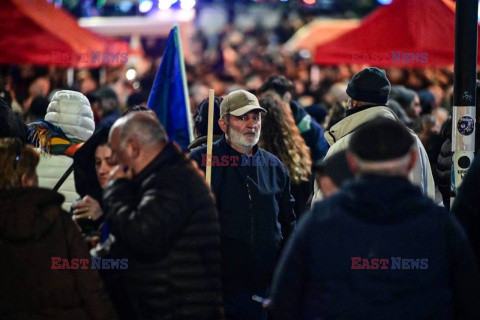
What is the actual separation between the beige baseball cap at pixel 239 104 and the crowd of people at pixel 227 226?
0.8 inches

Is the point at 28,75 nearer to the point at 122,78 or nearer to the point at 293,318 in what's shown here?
the point at 122,78

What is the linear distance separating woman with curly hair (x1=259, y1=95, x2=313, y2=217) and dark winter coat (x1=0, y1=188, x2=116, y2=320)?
3.61 metres

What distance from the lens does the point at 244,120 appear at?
6.88 meters

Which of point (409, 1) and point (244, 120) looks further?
point (409, 1)

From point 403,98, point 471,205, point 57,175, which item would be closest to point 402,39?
point 403,98

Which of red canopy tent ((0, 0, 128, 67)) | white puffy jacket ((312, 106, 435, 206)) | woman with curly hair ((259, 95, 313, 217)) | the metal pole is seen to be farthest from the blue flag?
red canopy tent ((0, 0, 128, 67))

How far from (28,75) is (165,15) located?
13.2 m

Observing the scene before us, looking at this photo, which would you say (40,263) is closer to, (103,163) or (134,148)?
(134,148)

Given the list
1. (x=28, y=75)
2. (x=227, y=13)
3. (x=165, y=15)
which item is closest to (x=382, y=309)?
(x=28, y=75)

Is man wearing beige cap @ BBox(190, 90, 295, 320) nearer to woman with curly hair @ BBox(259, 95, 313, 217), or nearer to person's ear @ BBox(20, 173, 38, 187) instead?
woman with curly hair @ BBox(259, 95, 313, 217)

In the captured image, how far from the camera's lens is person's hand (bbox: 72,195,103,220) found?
17.8 ft

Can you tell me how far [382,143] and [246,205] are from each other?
292cm

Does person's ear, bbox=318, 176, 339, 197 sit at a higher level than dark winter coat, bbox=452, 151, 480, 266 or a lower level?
higher

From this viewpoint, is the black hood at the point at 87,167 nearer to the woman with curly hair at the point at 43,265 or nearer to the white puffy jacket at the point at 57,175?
the white puffy jacket at the point at 57,175
